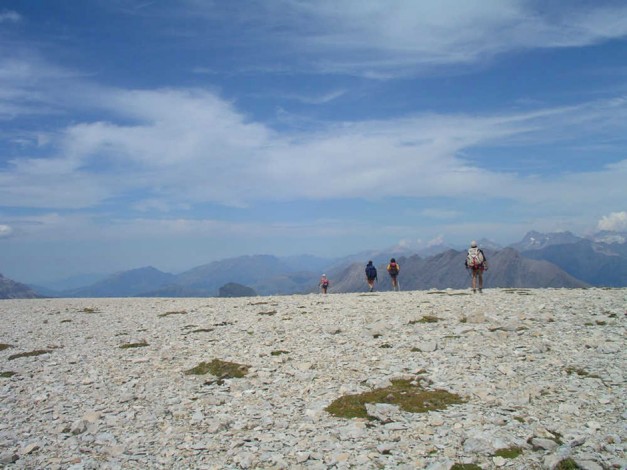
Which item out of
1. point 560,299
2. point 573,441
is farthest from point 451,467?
point 560,299

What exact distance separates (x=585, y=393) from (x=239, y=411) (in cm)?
1159

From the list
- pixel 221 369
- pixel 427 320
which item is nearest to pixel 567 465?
pixel 221 369

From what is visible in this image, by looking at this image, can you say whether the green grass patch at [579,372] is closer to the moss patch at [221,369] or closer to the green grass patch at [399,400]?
the green grass patch at [399,400]

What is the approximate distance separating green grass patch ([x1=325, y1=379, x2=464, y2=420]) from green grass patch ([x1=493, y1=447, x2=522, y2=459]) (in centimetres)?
307

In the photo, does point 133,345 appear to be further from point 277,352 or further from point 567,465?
point 567,465

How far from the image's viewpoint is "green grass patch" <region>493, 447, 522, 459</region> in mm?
11203

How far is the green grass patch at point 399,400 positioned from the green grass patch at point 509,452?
10.1ft

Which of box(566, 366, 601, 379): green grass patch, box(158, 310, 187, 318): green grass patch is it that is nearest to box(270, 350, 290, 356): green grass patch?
box(566, 366, 601, 379): green grass patch

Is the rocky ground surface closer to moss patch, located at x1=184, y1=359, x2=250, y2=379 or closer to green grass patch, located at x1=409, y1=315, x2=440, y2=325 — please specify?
green grass patch, located at x1=409, y1=315, x2=440, y2=325

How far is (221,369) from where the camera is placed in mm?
20672

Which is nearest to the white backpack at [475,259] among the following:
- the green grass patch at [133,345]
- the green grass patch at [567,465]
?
the green grass patch at [133,345]

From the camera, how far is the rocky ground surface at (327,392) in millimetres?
12023

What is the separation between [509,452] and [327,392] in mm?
7038

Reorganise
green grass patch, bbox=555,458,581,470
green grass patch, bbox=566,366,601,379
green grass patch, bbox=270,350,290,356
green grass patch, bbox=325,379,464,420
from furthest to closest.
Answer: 1. green grass patch, bbox=270,350,290,356
2. green grass patch, bbox=566,366,601,379
3. green grass patch, bbox=325,379,464,420
4. green grass patch, bbox=555,458,581,470
